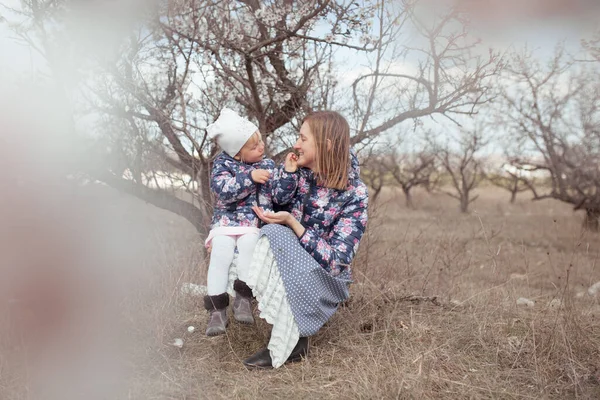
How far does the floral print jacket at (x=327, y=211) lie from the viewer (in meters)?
2.48

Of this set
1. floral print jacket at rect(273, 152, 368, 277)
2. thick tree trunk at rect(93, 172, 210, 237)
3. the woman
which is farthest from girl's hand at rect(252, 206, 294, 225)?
thick tree trunk at rect(93, 172, 210, 237)

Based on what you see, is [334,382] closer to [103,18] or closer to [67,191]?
[67,191]

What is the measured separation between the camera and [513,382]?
2373 mm

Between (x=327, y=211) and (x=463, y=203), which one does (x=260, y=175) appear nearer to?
(x=327, y=211)

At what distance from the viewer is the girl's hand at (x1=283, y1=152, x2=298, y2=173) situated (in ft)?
8.11

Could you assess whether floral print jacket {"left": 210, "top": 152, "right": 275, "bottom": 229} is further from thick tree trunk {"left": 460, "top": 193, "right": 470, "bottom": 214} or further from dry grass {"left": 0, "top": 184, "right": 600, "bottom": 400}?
thick tree trunk {"left": 460, "top": 193, "right": 470, "bottom": 214}

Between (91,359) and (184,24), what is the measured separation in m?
2.31

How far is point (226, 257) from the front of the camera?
2.56m

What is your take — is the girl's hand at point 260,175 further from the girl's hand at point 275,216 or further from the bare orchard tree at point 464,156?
the bare orchard tree at point 464,156

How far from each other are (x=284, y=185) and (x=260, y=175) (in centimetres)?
11

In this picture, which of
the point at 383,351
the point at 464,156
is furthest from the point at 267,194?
the point at 464,156

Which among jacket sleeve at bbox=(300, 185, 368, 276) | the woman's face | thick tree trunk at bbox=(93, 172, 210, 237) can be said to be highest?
the woman's face

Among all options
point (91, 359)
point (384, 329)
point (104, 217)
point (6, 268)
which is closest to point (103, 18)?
point (104, 217)

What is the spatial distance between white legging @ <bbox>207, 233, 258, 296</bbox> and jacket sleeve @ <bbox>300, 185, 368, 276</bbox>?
0.26 meters
